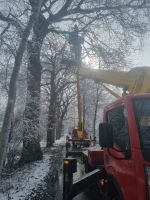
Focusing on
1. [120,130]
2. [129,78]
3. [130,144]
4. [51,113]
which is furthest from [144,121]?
[51,113]

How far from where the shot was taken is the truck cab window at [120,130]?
431cm

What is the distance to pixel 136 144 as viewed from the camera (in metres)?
3.92

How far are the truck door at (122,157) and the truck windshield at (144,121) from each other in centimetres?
24

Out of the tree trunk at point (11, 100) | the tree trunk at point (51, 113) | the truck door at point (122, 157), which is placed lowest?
the truck door at point (122, 157)

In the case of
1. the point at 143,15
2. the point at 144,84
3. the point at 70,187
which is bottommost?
the point at 70,187

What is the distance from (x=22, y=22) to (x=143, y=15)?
6006 millimetres

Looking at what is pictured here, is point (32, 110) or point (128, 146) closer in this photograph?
point (128, 146)

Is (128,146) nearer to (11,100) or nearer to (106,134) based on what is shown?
(106,134)

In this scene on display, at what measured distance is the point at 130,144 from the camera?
4.07 m

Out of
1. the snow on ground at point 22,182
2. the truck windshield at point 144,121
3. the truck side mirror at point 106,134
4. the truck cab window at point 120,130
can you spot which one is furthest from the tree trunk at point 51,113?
the truck windshield at point 144,121

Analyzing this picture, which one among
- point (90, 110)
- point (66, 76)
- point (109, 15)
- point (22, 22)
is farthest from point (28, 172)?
point (90, 110)

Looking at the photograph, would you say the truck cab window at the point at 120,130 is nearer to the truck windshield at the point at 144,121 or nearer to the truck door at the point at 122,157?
the truck door at the point at 122,157

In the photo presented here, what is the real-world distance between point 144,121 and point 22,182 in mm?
6822

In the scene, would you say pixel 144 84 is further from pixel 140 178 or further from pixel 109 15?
pixel 109 15
